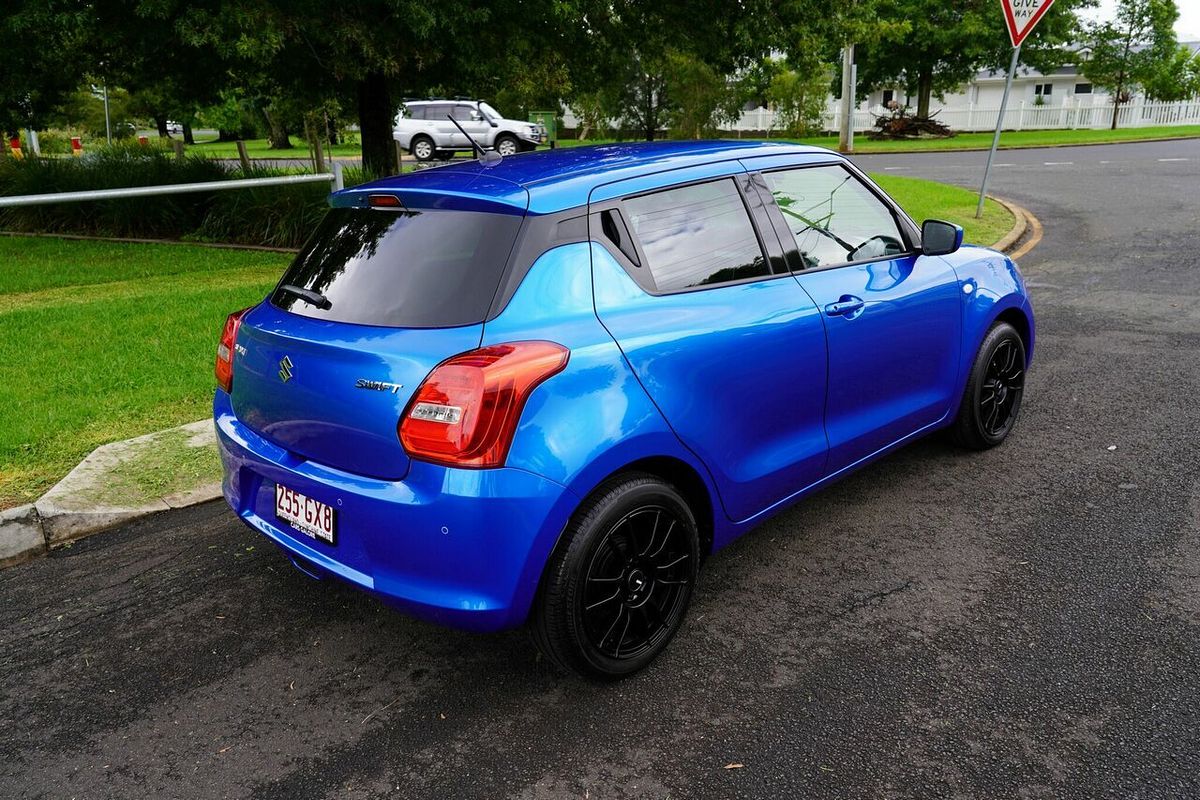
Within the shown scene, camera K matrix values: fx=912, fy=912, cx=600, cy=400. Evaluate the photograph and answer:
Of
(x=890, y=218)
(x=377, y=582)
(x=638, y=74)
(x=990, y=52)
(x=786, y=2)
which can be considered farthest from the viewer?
(x=990, y=52)

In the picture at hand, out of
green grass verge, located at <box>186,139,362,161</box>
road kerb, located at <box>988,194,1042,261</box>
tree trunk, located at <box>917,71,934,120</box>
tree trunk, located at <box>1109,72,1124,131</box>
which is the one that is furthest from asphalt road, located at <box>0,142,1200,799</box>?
tree trunk, located at <box>1109,72,1124,131</box>

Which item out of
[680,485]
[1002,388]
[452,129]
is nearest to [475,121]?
[452,129]

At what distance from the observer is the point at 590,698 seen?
2975 mm

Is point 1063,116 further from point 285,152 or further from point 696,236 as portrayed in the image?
point 696,236

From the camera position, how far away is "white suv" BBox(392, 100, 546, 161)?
29.4 m

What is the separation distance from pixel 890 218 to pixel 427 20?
6251mm

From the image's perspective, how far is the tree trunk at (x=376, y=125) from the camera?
1210cm

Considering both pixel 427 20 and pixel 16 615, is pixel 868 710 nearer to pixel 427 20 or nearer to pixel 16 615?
→ pixel 16 615

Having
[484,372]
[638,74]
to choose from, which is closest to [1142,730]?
[484,372]

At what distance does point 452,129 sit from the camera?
29281mm

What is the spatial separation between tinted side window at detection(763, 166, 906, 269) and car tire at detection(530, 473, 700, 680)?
1324 mm

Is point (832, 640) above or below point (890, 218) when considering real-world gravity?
below

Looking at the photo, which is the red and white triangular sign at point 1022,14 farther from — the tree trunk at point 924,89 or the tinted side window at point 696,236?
the tree trunk at point 924,89

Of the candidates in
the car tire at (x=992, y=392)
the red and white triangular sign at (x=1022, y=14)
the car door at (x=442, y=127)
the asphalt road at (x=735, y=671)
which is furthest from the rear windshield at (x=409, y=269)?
the car door at (x=442, y=127)
